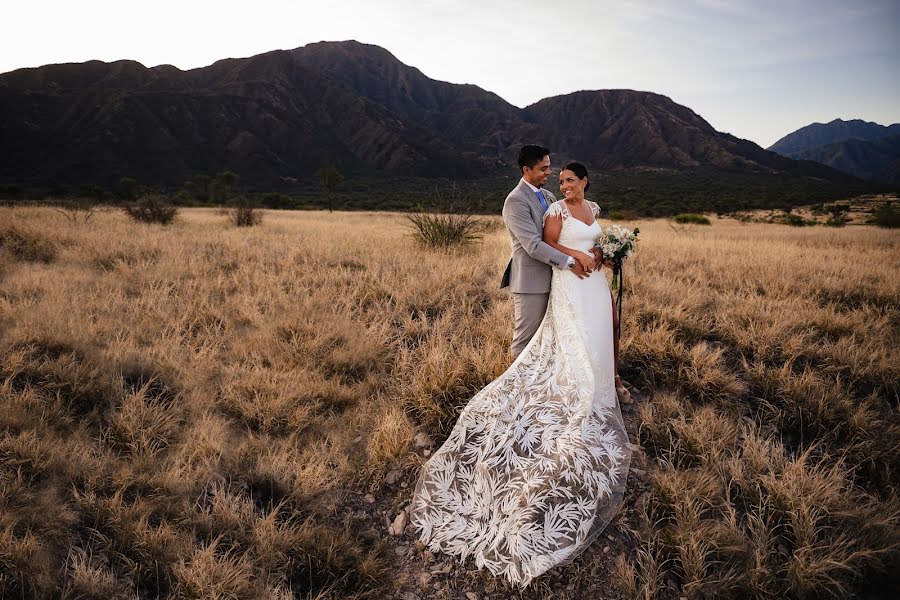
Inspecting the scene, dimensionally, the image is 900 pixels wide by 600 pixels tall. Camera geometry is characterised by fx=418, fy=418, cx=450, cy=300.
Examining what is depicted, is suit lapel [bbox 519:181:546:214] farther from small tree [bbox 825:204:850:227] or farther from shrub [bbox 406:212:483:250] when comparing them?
small tree [bbox 825:204:850:227]

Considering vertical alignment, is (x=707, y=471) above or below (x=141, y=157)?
below

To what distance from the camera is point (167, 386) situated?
13.2 feet

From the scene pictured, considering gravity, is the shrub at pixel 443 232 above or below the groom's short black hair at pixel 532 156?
below

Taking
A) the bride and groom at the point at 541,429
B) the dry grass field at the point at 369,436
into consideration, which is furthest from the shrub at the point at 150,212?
the bride and groom at the point at 541,429

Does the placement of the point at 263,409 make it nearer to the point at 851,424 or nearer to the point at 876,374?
the point at 851,424

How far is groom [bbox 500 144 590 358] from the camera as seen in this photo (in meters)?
3.58

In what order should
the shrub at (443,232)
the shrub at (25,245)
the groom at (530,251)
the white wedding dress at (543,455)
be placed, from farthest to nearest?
the shrub at (443,232), the shrub at (25,245), the groom at (530,251), the white wedding dress at (543,455)

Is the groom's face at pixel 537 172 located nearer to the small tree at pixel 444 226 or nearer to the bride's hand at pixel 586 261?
the bride's hand at pixel 586 261

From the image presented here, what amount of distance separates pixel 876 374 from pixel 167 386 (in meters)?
6.93

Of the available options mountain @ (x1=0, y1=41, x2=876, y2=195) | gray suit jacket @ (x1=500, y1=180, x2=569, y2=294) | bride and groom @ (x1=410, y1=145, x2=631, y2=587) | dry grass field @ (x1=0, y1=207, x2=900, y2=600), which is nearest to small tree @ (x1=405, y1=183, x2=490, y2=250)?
dry grass field @ (x1=0, y1=207, x2=900, y2=600)

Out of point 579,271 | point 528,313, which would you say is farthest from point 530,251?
point 528,313

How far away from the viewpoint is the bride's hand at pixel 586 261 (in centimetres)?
347

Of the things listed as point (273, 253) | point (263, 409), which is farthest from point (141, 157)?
point (263, 409)

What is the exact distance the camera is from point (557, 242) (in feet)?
12.1
